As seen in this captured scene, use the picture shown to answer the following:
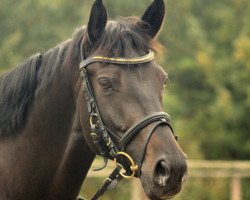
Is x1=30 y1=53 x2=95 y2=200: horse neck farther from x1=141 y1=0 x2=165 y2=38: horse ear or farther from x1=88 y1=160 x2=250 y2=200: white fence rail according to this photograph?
x1=88 y1=160 x2=250 y2=200: white fence rail

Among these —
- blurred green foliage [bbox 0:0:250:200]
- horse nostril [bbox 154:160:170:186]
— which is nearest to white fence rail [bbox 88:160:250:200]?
blurred green foliage [bbox 0:0:250:200]

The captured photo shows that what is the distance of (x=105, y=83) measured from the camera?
3455 millimetres

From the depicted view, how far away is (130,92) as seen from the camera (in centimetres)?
337

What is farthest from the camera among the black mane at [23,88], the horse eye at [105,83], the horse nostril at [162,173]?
the black mane at [23,88]

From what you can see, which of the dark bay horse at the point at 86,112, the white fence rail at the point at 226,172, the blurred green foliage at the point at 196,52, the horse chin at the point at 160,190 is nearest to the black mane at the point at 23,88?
the dark bay horse at the point at 86,112

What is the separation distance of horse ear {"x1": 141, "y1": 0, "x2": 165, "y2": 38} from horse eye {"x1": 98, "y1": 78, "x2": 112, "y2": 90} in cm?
54

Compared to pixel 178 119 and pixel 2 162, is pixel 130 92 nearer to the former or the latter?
pixel 2 162

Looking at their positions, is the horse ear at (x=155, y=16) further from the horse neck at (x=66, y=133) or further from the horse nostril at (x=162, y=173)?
the horse nostril at (x=162, y=173)

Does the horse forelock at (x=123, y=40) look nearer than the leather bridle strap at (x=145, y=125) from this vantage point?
No

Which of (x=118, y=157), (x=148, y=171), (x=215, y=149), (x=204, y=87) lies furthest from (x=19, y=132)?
(x=204, y=87)

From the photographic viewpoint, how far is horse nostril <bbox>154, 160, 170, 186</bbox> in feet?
10.2

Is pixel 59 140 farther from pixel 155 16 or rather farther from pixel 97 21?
pixel 155 16

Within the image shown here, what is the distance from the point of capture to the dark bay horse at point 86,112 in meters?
3.32

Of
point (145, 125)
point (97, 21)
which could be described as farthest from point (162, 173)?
point (97, 21)
